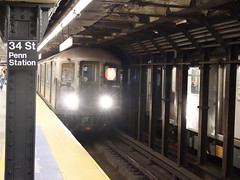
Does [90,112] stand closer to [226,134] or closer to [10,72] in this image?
[226,134]

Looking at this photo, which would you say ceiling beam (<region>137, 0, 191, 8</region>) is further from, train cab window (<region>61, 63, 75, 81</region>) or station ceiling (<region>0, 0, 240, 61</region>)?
train cab window (<region>61, 63, 75, 81</region>)

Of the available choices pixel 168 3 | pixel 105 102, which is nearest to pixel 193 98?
pixel 105 102

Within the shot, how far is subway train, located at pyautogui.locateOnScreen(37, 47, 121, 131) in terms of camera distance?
10523 millimetres

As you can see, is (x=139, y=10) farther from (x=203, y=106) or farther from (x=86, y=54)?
(x=86, y=54)

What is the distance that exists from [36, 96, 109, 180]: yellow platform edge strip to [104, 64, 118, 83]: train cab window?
401 centimetres

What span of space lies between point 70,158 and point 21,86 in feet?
6.30

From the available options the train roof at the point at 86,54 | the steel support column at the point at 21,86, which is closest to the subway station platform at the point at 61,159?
the steel support column at the point at 21,86

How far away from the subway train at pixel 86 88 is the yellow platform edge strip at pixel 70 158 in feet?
11.3

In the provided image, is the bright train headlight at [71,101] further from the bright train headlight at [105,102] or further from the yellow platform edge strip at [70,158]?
the yellow platform edge strip at [70,158]

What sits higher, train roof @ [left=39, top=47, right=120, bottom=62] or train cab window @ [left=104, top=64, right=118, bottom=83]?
train roof @ [left=39, top=47, right=120, bottom=62]

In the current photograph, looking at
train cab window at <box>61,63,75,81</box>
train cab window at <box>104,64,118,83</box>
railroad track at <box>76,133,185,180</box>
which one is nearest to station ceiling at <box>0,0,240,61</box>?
train cab window at <box>61,63,75,81</box>

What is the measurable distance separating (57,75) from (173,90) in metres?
3.47

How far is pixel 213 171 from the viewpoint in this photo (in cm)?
671

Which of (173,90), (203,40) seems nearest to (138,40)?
(173,90)
